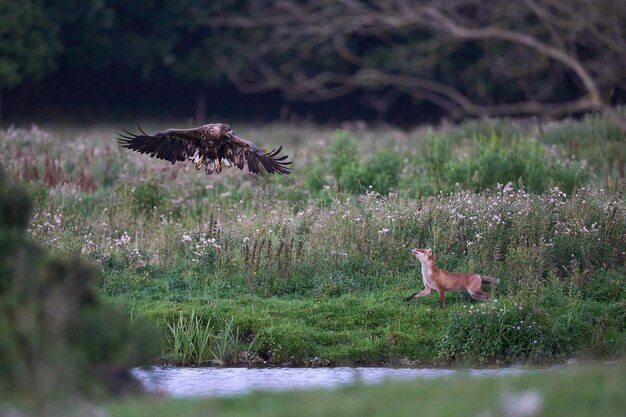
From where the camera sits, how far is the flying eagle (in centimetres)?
1335

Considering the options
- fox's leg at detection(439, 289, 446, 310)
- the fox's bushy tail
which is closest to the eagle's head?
fox's leg at detection(439, 289, 446, 310)

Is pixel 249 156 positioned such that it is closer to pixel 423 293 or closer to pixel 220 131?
pixel 220 131

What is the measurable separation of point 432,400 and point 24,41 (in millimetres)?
32139

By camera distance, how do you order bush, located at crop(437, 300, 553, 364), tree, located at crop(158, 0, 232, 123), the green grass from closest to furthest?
the green grass
bush, located at crop(437, 300, 553, 364)
tree, located at crop(158, 0, 232, 123)

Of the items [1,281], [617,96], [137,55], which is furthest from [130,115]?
[1,281]

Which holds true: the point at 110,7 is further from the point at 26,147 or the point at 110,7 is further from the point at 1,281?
the point at 1,281

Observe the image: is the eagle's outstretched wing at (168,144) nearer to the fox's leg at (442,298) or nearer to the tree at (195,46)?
the fox's leg at (442,298)

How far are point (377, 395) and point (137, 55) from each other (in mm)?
34963

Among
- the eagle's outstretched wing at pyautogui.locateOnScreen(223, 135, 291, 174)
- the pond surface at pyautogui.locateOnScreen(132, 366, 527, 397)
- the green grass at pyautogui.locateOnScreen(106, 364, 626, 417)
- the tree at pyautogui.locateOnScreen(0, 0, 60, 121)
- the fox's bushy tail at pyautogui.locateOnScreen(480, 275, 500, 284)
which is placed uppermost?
the tree at pyautogui.locateOnScreen(0, 0, 60, 121)

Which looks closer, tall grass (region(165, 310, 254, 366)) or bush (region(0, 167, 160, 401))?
bush (region(0, 167, 160, 401))

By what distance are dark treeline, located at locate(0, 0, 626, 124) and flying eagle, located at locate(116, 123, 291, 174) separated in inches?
919

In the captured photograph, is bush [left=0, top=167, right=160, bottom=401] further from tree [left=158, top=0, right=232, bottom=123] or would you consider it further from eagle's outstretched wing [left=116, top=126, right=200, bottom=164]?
tree [left=158, top=0, right=232, bottom=123]

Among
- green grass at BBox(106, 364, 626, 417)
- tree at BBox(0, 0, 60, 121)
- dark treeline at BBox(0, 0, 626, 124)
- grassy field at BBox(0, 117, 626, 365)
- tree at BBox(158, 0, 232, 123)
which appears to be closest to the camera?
green grass at BBox(106, 364, 626, 417)

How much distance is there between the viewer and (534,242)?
13039 millimetres
